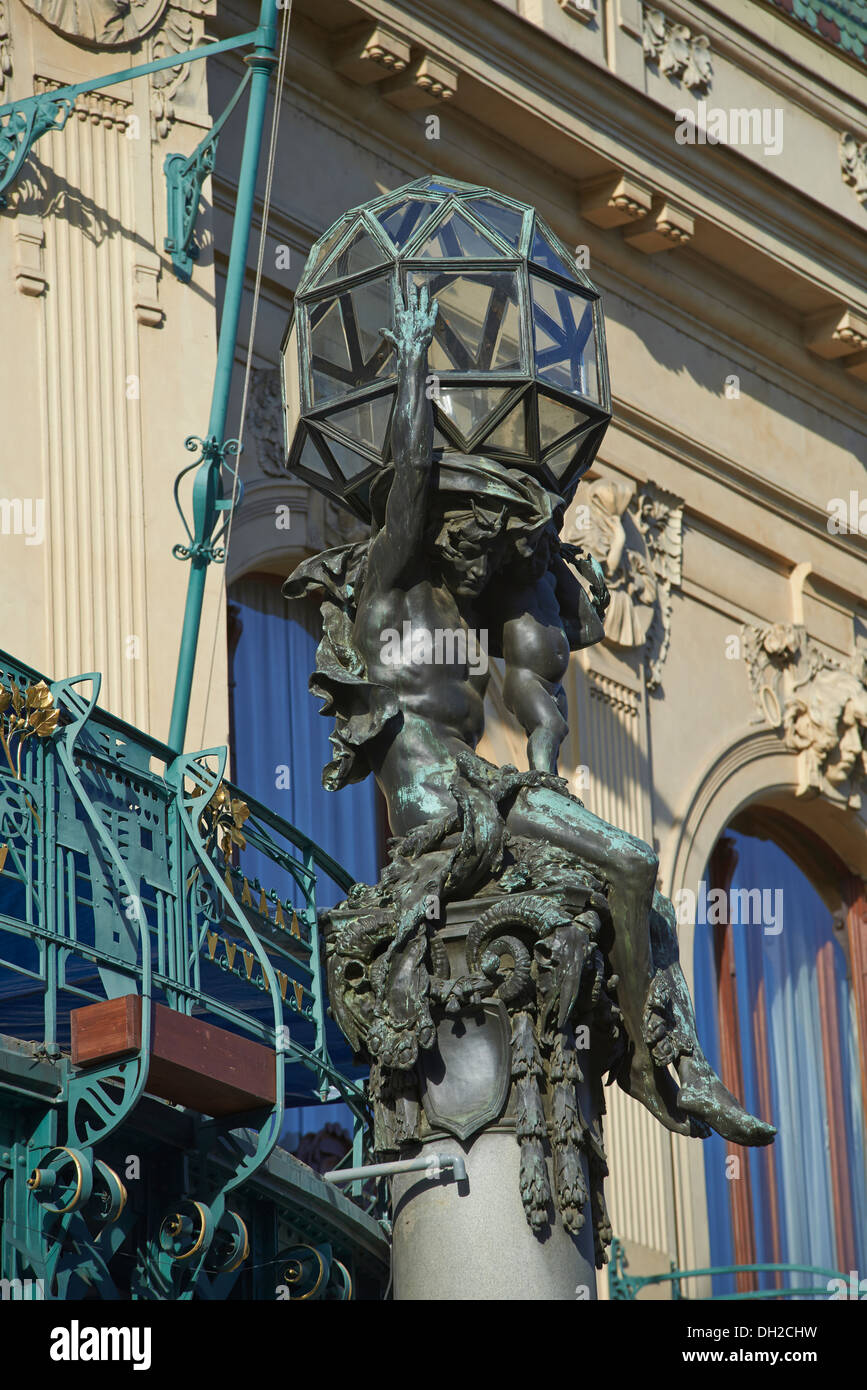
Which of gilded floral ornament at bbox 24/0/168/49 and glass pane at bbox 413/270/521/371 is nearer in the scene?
glass pane at bbox 413/270/521/371

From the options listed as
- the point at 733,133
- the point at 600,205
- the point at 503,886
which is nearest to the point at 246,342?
the point at 600,205

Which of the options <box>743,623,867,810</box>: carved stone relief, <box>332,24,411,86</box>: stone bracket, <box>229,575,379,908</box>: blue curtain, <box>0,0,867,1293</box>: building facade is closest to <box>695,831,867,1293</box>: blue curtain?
<box>0,0,867,1293</box>: building facade

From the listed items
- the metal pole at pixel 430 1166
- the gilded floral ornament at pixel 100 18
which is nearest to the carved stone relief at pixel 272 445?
the gilded floral ornament at pixel 100 18

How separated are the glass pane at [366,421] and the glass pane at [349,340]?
11 cm

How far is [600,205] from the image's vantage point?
50.1 feet

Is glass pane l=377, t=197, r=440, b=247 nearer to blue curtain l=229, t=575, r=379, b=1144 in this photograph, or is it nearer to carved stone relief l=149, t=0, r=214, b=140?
carved stone relief l=149, t=0, r=214, b=140

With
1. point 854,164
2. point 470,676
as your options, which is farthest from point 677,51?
point 470,676

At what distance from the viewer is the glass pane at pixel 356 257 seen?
20.5 ft

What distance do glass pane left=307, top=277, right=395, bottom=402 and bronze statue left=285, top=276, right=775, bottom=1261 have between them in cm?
23

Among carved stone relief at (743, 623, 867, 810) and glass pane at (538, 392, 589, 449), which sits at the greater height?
carved stone relief at (743, 623, 867, 810)

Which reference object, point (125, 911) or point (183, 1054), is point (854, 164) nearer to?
point (125, 911)

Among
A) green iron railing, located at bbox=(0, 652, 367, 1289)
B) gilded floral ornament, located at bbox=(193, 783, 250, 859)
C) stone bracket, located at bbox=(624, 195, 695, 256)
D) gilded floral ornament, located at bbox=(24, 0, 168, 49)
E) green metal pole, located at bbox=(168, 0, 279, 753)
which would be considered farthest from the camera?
stone bracket, located at bbox=(624, 195, 695, 256)

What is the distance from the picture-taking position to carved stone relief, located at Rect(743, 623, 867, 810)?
16.1 m
